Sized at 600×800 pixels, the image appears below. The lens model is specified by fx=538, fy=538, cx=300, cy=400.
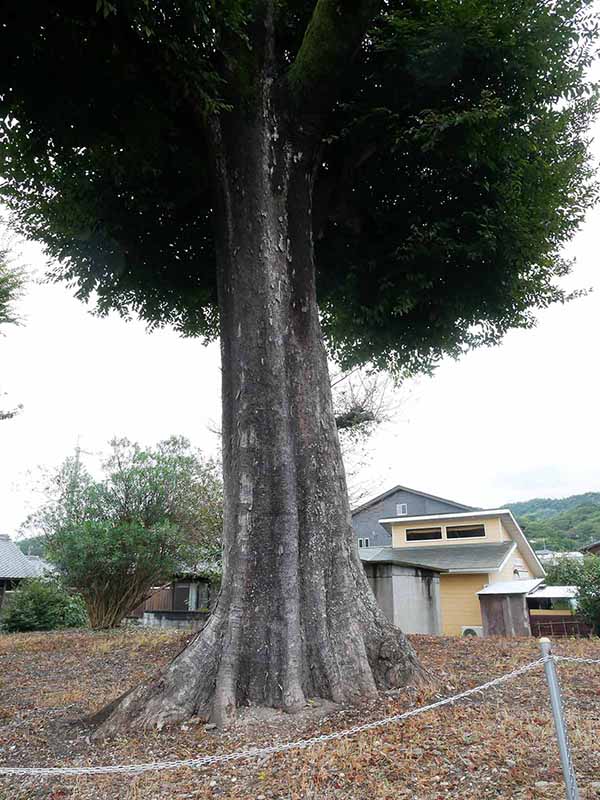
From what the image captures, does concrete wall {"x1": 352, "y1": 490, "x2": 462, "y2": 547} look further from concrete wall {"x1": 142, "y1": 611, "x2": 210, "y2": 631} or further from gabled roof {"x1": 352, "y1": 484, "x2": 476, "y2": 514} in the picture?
concrete wall {"x1": 142, "y1": 611, "x2": 210, "y2": 631}

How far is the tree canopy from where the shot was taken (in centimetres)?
512

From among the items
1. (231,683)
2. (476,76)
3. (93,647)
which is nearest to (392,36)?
(476,76)

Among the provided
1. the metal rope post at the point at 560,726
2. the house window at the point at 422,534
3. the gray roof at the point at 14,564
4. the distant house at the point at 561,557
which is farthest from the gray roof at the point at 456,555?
the metal rope post at the point at 560,726

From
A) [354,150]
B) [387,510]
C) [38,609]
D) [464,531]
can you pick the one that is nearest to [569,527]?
[387,510]

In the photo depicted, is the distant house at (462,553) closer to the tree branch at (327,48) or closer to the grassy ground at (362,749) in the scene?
the grassy ground at (362,749)

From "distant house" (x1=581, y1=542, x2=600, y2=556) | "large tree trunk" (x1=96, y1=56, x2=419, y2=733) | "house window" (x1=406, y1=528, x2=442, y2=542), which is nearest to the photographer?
"large tree trunk" (x1=96, y1=56, x2=419, y2=733)

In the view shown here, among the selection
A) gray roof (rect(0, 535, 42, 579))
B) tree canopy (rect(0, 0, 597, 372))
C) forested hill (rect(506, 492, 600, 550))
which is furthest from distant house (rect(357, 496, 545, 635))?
forested hill (rect(506, 492, 600, 550))

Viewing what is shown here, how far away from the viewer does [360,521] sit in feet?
123

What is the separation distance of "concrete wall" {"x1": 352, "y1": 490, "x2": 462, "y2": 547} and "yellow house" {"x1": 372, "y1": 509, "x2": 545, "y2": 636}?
594 cm

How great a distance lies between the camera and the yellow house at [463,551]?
2011 centimetres

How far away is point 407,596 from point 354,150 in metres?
8.59

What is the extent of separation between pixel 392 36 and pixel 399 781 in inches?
264

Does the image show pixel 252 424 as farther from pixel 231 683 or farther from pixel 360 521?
pixel 360 521

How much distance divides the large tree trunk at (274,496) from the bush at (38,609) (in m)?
12.4
